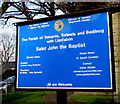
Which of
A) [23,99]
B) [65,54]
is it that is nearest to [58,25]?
[65,54]

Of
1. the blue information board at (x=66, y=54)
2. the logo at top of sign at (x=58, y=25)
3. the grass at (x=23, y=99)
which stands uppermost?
the logo at top of sign at (x=58, y=25)

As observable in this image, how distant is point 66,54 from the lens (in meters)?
4.86

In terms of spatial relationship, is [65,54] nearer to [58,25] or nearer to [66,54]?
[66,54]

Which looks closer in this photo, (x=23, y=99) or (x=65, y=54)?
(x=65, y=54)

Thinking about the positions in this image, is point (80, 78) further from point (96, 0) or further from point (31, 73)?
point (96, 0)

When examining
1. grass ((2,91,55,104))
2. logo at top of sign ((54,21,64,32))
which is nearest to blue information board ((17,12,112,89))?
logo at top of sign ((54,21,64,32))

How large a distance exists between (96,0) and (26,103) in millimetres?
6543

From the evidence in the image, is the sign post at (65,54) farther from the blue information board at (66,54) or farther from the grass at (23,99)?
the grass at (23,99)

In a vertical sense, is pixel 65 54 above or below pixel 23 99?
above

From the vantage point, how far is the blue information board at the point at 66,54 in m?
4.48

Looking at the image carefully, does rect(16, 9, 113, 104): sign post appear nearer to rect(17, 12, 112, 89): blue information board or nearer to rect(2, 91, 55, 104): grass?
rect(17, 12, 112, 89): blue information board

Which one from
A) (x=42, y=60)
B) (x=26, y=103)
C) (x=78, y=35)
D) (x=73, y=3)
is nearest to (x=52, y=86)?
(x=42, y=60)

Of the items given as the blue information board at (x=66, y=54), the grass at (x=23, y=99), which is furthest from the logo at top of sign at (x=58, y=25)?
the grass at (x=23, y=99)

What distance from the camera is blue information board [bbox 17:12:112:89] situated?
4.48 metres
